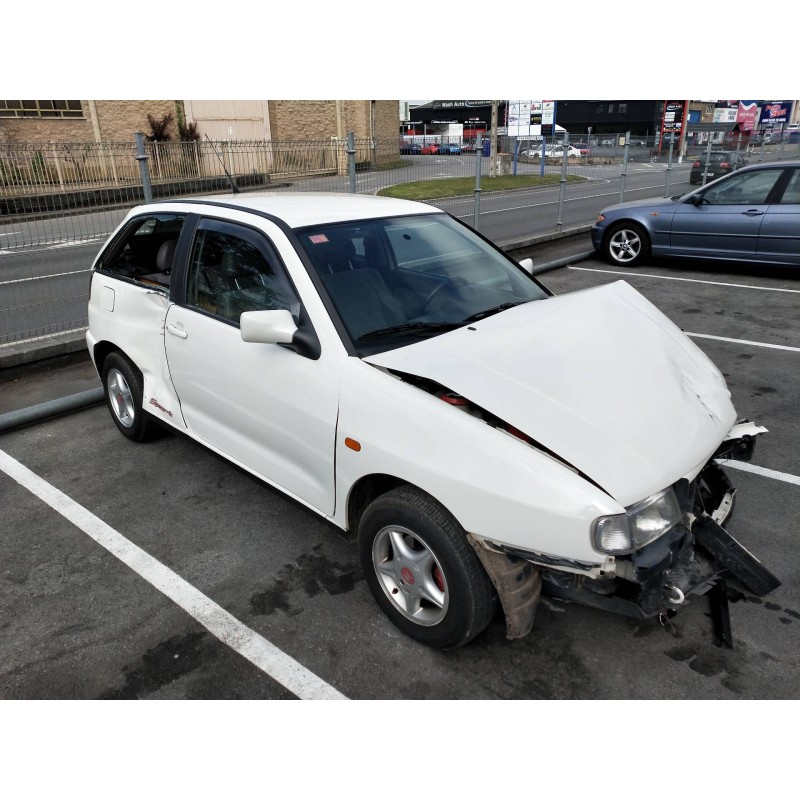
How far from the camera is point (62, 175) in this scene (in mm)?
6477

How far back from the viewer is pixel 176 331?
3.79 meters

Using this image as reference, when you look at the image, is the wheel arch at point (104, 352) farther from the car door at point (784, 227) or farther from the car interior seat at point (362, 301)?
the car door at point (784, 227)

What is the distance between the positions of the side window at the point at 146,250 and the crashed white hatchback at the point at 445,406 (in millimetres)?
51

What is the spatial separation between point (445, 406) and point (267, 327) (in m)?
0.92

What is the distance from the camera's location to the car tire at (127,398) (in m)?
4.39

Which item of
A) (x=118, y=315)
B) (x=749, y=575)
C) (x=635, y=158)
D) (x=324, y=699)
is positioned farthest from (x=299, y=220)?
(x=635, y=158)

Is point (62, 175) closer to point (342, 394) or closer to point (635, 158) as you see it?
point (342, 394)

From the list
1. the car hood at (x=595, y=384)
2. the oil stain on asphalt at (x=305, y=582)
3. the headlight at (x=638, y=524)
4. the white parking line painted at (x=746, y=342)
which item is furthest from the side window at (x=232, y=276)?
the white parking line painted at (x=746, y=342)

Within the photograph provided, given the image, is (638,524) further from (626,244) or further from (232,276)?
(626,244)

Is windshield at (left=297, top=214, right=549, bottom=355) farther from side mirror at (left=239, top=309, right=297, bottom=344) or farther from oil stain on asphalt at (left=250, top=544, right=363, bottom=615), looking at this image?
oil stain on asphalt at (left=250, top=544, right=363, bottom=615)

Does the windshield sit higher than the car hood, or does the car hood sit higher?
the windshield

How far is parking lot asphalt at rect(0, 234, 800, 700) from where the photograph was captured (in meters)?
2.67

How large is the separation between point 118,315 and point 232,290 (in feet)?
4.28

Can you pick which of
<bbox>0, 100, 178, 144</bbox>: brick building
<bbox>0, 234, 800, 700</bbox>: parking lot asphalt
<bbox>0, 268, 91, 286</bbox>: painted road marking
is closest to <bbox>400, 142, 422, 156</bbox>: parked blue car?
<bbox>0, 268, 91, 286</bbox>: painted road marking
